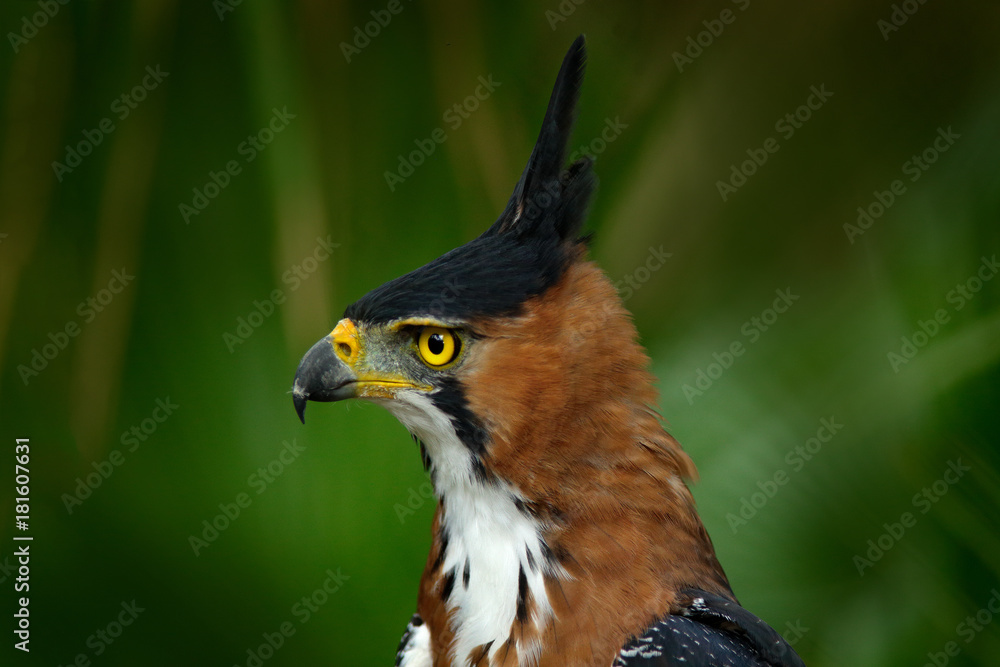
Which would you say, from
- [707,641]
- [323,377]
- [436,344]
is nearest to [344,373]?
[323,377]

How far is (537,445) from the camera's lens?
1.45 meters

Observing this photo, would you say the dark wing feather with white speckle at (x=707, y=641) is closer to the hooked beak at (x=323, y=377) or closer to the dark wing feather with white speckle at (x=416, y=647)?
the dark wing feather with white speckle at (x=416, y=647)

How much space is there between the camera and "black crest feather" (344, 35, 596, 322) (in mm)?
1457

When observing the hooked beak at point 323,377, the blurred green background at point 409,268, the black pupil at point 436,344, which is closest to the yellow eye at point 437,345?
the black pupil at point 436,344

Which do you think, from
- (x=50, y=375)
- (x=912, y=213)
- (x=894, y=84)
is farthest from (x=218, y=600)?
(x=894, y=84)

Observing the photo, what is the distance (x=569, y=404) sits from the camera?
4.83ft

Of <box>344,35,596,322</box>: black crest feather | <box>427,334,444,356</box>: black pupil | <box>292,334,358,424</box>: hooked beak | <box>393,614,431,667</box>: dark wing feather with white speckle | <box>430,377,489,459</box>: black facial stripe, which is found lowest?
<box>393,614,431,667</box>: dark wing feather with white speckle

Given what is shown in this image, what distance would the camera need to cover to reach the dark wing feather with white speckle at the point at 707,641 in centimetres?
137

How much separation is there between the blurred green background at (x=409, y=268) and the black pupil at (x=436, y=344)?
27.8 inches

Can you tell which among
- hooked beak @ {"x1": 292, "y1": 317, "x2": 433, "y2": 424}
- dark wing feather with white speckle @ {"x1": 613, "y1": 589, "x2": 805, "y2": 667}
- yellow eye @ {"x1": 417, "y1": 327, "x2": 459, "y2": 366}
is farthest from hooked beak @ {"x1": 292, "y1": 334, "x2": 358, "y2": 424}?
dark wing feather with white speckle @ {"x1": 613, "y1": 589, "x2": 805, "y2": 667}

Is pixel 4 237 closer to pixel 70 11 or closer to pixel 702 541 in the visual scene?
pixel 70 11

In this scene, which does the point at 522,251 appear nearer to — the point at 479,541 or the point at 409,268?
the point at 479,541

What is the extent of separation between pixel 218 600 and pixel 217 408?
1.50ft

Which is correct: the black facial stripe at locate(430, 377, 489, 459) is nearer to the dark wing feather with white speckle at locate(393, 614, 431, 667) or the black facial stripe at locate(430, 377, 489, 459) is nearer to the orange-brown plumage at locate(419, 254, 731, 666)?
the orange-brown plumage at locate(419, 254, 731, 666)
